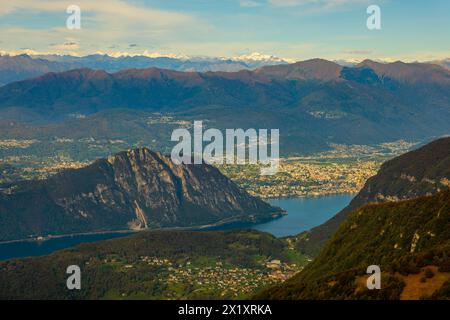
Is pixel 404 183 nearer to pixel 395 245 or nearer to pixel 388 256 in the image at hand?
pixel 395 245

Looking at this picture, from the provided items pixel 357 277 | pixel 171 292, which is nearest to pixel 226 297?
pixel 171 292

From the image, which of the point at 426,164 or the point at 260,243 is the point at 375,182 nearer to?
the point at 426,164

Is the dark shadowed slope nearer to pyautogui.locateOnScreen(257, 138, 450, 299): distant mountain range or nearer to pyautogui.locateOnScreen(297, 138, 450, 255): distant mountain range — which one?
pyautogui.locateOnScreen(257, 138, 450, 299): distant mountain range

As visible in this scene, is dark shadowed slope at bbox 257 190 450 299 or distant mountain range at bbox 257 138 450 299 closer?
dark shadowed slope at bbox 257 190 450 299

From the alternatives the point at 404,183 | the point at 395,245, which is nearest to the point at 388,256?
the point at 395,245

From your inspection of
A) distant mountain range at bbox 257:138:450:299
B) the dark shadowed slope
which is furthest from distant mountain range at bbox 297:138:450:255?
the dark shadowed slope

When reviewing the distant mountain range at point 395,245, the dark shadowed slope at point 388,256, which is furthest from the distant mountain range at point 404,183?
the dark shadowed slope at point 388,256

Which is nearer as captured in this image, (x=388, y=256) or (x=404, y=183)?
(x=388, y=256)
